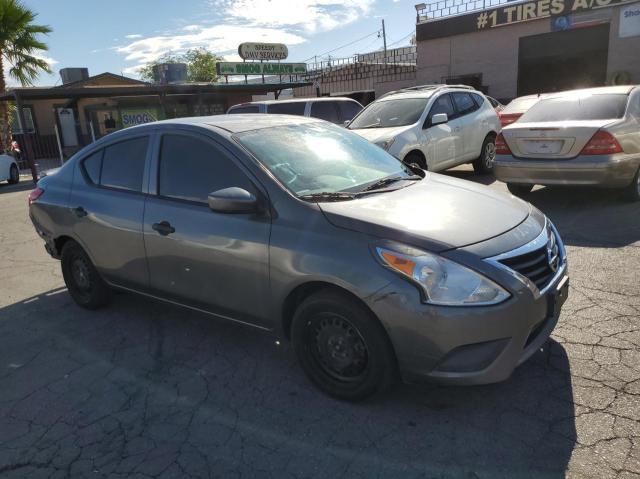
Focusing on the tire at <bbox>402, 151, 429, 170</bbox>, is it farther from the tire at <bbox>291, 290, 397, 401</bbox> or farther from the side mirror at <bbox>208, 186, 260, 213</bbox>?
the tire at <bbox>291, 290, 397, 401</bbox>

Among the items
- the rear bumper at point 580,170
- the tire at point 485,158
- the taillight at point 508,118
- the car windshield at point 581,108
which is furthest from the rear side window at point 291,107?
the rear bumper at point 580,170

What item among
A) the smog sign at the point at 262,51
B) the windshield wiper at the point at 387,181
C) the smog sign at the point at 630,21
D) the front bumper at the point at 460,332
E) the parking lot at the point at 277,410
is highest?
the smog sign at the point at 262,51

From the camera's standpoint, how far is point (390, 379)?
2.80 metres

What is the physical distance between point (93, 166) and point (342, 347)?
2.86 meters

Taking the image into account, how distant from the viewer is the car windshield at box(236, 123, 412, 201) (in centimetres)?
333

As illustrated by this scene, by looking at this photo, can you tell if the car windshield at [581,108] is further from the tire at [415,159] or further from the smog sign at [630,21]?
the smog sign at [630,21]

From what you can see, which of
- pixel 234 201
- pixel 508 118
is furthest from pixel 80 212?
pixel 508 118

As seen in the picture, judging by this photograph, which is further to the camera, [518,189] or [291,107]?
[291,107]

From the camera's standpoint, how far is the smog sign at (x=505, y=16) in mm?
19609

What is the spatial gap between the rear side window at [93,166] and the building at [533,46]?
20.0 metres

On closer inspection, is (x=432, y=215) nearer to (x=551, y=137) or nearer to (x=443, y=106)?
(x=551, y=137)

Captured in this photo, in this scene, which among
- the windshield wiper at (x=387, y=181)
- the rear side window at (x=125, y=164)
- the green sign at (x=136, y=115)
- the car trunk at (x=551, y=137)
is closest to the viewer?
the windshield wiper at (x=387, y=181)

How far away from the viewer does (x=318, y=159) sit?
3.59 metres

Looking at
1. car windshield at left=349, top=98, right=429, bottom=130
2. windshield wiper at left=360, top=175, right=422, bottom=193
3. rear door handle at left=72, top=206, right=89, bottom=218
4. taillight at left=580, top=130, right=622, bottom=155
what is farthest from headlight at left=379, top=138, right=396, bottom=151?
rear door handle at left=72, top=206, right=89, bottom=218
